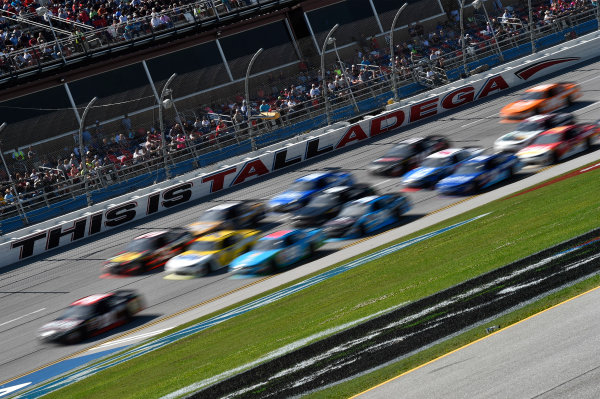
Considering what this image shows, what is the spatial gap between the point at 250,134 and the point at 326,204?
1030 centimetres

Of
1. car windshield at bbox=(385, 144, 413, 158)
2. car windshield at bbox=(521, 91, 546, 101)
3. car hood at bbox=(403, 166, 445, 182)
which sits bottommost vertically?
car hood at bbox=(403, 166, 445, 182)

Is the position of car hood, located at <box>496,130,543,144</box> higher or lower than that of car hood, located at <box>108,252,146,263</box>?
lower

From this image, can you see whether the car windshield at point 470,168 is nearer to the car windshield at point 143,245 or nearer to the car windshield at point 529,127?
the car windshield at point 529,127

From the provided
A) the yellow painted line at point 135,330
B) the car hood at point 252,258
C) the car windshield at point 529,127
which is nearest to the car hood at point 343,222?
the car hood at point 252,258

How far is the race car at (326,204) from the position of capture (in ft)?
75.6

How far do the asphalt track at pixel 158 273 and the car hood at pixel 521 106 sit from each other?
2.37 ft

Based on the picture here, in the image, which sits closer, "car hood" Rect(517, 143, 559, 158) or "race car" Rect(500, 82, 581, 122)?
"car hood" Rect(517, 143, 559, 158)

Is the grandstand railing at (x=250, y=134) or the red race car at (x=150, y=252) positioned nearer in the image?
the red race car at (x=150, y=252)

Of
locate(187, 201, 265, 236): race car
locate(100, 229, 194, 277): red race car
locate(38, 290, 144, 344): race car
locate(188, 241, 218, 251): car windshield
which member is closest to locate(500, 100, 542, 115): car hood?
locate(187, 201, 265, 236): race car

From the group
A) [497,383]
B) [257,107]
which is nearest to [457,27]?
[257,107]

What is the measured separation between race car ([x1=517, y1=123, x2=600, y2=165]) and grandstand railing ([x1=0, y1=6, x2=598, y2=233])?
11.7 metres

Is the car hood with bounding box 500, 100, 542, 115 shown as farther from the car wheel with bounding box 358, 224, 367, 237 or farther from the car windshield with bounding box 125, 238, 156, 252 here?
the car windshield with bounding box 125, 238, 156, 252

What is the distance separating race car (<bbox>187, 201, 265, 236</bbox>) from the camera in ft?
77.0

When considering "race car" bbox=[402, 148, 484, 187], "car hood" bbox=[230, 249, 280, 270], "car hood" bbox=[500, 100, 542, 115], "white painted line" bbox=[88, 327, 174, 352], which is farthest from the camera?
"car hood" bbox=[500, 100, 542, 115]
